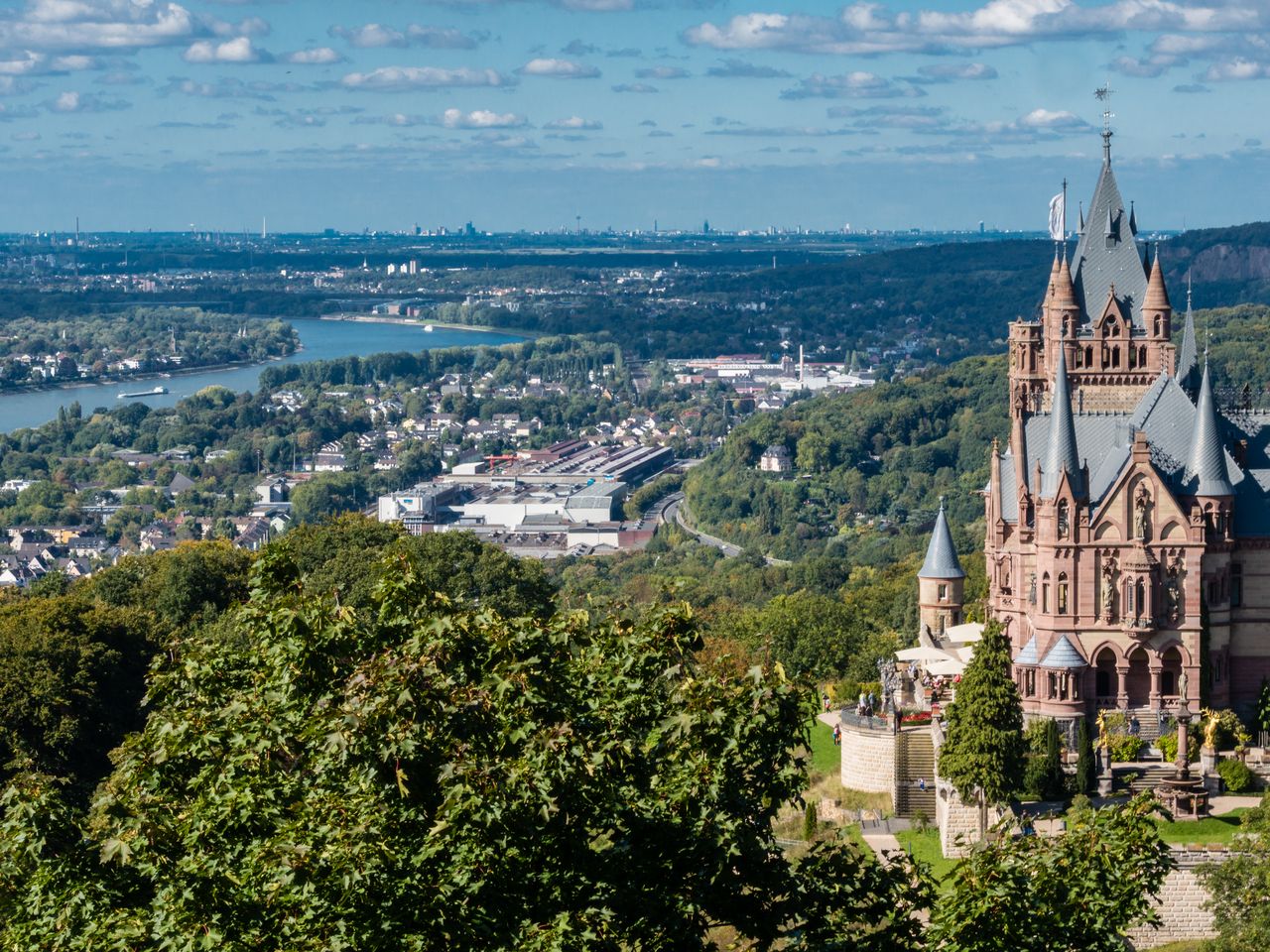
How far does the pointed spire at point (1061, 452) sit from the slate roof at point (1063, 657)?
136 inches

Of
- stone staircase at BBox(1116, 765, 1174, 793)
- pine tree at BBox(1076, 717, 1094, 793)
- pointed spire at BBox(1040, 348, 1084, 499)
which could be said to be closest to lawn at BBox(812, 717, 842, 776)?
pine tree at BBox(1076, 717, 1094, 793)

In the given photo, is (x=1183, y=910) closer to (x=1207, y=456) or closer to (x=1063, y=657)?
(x=1063, y=657)

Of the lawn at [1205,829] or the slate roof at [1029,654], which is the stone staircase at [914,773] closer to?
the slate roof at [1029,654]

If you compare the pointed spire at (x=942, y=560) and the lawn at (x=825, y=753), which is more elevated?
the pointed spire at (x=942, y=560)

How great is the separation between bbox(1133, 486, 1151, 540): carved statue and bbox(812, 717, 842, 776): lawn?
8.33 meters

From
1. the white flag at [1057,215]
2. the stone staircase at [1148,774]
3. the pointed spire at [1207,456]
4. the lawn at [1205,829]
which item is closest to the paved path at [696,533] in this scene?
the white flag at [1057,215]

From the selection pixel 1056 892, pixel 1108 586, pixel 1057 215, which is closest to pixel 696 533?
pixel 1057 215

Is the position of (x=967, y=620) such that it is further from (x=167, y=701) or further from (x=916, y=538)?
(x=916, y=538)

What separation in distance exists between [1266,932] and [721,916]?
10.6 m

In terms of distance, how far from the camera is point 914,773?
2020 inches

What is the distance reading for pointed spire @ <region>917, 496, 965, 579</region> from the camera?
65688mm

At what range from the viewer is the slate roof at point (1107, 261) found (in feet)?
213

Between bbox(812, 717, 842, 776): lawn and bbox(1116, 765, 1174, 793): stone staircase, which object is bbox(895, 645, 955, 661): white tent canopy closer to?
bbox(812, 717, 842, 776): lawn

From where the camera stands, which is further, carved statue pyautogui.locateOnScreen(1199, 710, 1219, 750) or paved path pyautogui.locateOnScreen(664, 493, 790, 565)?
paved path pyautogui.locateOnScreen(664, 493, 790, 565)
